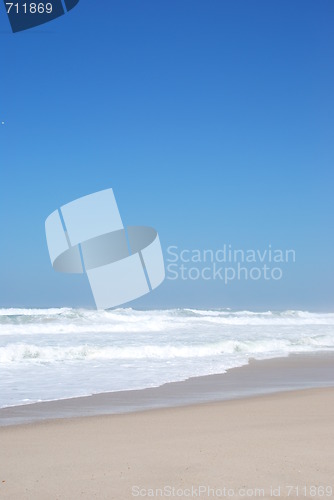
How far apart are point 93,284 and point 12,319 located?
11079mm

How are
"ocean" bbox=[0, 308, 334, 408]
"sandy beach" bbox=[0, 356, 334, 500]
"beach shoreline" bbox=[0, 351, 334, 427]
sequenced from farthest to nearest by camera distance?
1. "ocean" bbox=[0, 308, 334, 408]
2. "beach shoreline" bbox=[0, 351, 334, 427]
3. "sandy beach" bbox=[0, 356, 334, 500]

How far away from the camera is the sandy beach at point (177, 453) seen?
10.8ft

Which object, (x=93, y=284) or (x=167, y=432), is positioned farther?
(x=93, y=284)

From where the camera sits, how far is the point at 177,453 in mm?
4113

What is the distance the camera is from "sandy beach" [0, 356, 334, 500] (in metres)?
3.28

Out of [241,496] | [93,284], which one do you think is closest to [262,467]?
[241,496]

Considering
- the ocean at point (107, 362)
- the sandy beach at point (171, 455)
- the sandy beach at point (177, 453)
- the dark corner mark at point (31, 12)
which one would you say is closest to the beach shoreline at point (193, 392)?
the sandy beach at point (177, 453)

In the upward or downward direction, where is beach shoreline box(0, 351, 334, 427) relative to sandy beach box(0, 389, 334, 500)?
downward

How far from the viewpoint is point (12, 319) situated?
27.3 metres

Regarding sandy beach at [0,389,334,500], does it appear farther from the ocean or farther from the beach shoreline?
the ocean

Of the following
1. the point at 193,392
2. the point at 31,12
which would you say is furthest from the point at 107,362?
the point at 31,12

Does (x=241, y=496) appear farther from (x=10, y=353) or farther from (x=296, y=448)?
(x=10, y=353)

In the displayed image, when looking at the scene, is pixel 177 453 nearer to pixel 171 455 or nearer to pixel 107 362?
pixel 171 455

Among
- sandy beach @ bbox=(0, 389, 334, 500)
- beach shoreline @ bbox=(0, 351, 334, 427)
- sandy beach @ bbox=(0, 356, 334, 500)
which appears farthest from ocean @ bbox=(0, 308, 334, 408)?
sandy beach @ bbox=(0, 389, 334, 500)
